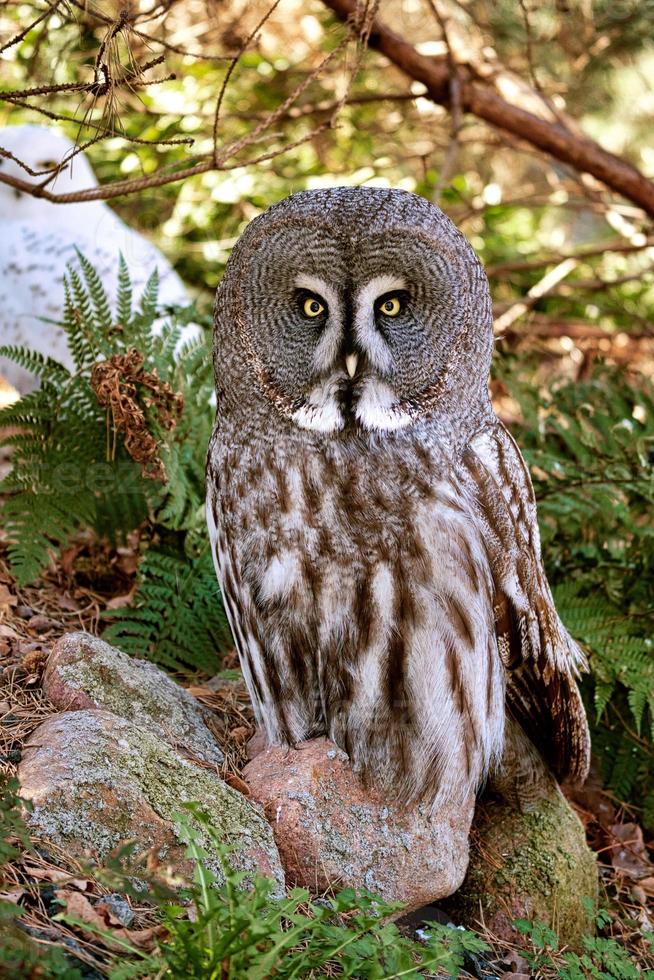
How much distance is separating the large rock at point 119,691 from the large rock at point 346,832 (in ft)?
0.74

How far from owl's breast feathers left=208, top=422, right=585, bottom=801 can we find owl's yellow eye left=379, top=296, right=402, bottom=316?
0.37m

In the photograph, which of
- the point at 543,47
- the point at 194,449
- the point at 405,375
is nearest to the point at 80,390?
the point at 194,449

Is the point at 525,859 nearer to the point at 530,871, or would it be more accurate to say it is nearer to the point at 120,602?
the point at 530,871

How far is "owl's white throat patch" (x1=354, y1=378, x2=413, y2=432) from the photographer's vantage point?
2906 millimetres

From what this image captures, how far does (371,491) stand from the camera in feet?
9.43

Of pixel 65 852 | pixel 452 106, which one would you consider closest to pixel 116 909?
pixel 65 852

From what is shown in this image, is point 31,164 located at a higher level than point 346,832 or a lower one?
higher

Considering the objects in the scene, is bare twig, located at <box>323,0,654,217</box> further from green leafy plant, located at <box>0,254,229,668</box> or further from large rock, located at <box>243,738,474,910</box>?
large rock, located at <box>243,738,474,910</box>

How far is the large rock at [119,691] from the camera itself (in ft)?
9.62

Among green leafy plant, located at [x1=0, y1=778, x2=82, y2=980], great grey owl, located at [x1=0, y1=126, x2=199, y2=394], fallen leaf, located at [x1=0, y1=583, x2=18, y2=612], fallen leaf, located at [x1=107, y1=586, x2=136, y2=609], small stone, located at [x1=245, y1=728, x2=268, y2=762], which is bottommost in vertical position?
small stone, located at [x1=245, y1=728, x2=268, y2=762]

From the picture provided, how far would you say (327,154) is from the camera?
7336 millimetres

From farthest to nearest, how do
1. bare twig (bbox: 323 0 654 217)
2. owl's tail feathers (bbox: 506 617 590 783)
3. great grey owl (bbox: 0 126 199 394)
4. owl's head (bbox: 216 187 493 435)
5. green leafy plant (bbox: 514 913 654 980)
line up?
bare twig (bbox: 323 0 654 217), great grey owl (bbox: 0 126 199 394), owl's tail feathers (bbox: 506 617 590 783), owl's head (bbox: 216 187 493 435), green leafy plant (bbox: 514 913 654 980)

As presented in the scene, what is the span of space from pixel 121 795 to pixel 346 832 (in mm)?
772

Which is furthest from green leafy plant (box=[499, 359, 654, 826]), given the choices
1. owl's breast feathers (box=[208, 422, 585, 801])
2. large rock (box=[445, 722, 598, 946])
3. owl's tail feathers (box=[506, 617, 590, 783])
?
owl's breast feathers (box=[208, 422, 585, 801])
